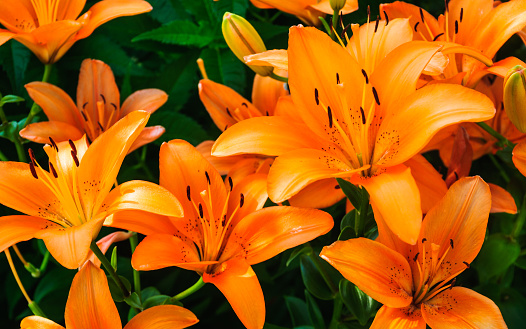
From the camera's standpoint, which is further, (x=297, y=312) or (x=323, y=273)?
(x=297, y=312)

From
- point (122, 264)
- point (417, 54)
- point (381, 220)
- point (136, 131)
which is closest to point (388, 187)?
point (381, 220)

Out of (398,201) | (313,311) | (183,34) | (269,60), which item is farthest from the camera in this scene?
(183,34)

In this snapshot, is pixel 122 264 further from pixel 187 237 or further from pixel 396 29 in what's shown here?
pixel 396 29

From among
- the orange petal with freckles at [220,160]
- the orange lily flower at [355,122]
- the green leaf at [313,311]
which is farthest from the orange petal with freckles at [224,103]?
the green leaf at [313,311]

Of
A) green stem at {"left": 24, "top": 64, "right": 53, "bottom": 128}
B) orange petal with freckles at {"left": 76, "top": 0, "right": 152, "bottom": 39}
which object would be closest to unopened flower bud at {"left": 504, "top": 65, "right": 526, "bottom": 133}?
orange petal with freckles at {"left": 76, "top": 0, "right": 152, "bottom": 39}

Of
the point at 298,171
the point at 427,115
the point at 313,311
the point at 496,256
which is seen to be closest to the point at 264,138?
the point at 298,171

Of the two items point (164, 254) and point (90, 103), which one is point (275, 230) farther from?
point (90, 103)

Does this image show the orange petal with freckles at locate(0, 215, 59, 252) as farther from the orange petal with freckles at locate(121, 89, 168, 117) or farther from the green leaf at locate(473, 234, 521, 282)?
the green leaf at locate(473, 234, 521, 282)
